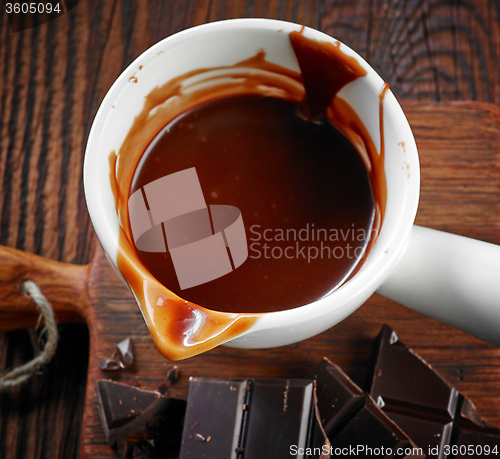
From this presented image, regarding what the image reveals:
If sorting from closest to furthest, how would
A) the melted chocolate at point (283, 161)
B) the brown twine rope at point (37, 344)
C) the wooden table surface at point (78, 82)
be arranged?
1. the melted chocolate at point (283, 161)
2. the brown twine rope at point (37, 344)
3. the wooden table surface at point (78, 82)

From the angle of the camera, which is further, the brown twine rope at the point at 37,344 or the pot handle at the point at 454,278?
the brown twine rope at the point at 37,344

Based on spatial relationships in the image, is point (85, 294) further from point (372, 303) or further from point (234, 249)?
point (372, 303)

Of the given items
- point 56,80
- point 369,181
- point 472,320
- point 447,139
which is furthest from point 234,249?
point 56,80

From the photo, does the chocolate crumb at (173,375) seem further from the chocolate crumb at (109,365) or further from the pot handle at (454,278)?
the pot handle at (454,278)

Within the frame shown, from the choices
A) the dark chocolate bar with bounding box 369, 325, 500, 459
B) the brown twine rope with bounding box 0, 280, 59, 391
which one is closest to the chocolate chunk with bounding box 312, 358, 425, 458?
the dark chocolate bar with bounding box 369, 325, 500, 459

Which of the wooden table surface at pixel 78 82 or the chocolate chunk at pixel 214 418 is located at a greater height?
the wooden table surface at pixel 78 82

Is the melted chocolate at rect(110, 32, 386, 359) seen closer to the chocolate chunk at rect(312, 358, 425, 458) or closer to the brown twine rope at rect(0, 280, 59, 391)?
the chocolate chunk at rect(312, 358, 425, 458)

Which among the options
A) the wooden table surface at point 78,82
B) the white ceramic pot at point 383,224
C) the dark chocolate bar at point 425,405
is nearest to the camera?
the white ceramic pot at point 383,224

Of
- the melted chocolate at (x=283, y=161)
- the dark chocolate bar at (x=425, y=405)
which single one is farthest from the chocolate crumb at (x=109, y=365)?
the dark chocolate bar at (x=425, y=405)
